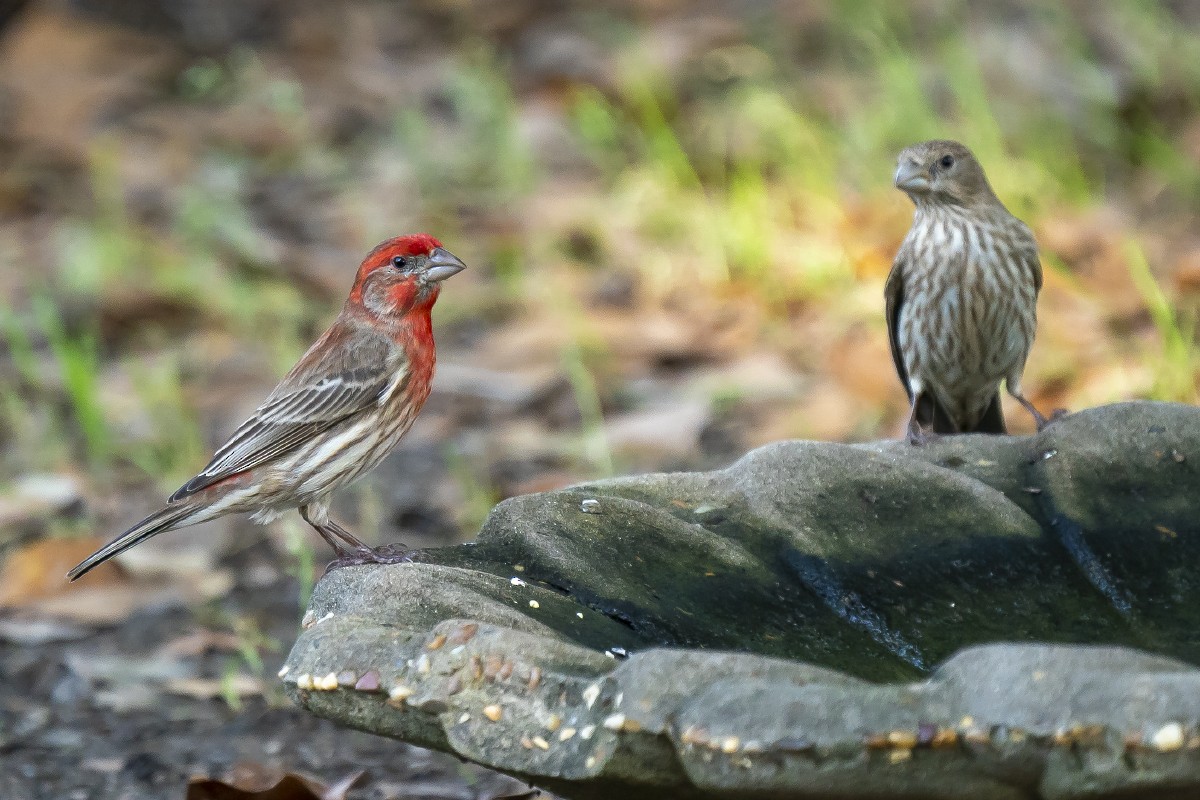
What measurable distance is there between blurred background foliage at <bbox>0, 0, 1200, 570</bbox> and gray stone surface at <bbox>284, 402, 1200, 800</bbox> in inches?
61.2

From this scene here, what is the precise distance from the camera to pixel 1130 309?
6.09 metres

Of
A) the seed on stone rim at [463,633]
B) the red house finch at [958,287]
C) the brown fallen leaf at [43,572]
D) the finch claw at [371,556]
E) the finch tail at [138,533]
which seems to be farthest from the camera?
the brown fallen leaf at [43,572]

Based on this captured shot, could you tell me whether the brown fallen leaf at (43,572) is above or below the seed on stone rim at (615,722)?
below

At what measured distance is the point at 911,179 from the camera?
179 inches

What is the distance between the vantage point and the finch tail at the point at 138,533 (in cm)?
368

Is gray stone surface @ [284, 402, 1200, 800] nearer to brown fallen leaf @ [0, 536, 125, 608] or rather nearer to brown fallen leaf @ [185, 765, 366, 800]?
brown fallen leaf @ [185, 765, 366, 800]

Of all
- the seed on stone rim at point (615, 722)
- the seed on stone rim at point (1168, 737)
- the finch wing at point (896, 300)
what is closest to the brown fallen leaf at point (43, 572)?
the finch wing at point (896, 300)

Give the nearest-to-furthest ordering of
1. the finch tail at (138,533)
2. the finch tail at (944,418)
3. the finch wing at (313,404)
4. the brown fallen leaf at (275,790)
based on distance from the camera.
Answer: the brown fallen leaf at (275,790) < the finch tail at (138,533) < the finch wing at (313,404) < the finch tail at (944,418)

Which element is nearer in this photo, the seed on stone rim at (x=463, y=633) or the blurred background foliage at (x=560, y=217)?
the seed on stone rim at (x=463, y=633)

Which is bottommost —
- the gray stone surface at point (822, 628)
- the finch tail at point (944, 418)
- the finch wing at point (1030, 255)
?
the finch tail at point (944, 418)

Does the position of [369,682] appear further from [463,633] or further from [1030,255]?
[1030,255]

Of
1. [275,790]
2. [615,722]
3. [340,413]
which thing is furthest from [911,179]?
[615,722]

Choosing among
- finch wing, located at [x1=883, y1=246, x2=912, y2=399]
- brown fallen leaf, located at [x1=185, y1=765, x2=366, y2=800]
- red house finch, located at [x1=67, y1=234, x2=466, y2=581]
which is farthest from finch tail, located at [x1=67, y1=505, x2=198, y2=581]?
finch wing, located at [x1=883, y1=246, x2=912, y2=399]

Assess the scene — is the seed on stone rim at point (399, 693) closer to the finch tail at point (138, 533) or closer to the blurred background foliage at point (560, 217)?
the finch tail at point (138, 533)
